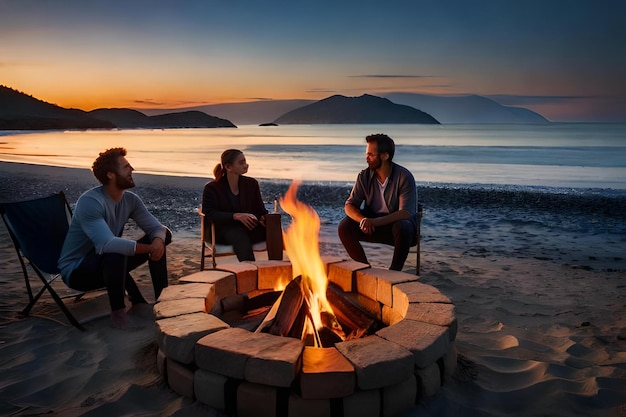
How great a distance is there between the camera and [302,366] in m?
2.64

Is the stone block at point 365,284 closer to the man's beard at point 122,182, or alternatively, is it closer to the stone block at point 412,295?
the stone block at point 412,295

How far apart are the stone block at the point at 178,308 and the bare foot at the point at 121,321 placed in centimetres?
66

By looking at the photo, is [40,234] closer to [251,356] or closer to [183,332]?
[183,332]

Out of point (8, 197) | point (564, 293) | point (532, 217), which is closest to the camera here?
point (564, 293)

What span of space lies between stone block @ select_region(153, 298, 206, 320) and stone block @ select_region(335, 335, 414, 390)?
1049 millimetres

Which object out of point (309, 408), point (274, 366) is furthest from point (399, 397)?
point (274, 366)

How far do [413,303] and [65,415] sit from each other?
7.12ft

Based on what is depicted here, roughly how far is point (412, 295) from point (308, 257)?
99cm

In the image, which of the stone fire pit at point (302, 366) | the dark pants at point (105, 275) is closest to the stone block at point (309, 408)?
the stone fire pit at point (302, 366)

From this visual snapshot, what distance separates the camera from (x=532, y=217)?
952 centimetres

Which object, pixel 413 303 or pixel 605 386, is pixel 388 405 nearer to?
pixel 413 303

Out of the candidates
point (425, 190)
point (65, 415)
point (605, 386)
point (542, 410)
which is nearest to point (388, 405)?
point (542, 410)

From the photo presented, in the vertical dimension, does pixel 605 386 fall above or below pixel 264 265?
below

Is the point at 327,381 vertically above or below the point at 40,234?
below
